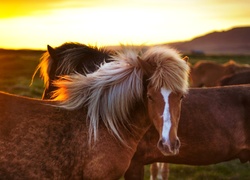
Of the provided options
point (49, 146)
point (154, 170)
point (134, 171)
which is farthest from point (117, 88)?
point (154, 170)

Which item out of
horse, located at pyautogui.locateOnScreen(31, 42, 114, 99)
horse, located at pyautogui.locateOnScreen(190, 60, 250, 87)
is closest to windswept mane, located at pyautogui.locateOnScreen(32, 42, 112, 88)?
horse, located at pyautogui.locateOnScreen(31, 42, 114, 99)

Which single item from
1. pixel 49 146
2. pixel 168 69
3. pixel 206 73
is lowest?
pixel 206 73

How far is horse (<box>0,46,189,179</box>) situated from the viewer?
13.9 feet

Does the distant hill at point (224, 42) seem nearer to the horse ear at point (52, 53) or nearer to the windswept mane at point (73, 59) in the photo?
the windswept mane at point (73, 59)

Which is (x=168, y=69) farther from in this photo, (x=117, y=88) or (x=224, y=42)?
(x=224, y=42)

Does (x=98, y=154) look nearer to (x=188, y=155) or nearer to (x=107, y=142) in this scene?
(x=107, y=142)

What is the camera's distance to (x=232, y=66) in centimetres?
1331

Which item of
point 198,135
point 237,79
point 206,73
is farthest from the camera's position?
point 206,73

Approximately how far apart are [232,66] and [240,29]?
7526 inches

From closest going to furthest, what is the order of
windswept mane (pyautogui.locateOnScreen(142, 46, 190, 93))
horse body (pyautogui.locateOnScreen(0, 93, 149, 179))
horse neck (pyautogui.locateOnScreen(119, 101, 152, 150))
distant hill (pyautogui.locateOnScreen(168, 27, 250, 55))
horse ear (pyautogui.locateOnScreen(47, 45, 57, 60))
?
horse body (pyautogui.locateOnScreen(0, 93, 149, 179)) → windswept mane (pyautogui.locateOnScreen(142, 46, 190, 93)) → horse neck (pyautogui.locateOnScreen(119, 101, 152, 150)) → horse ear (pyautogui.locateOnScreen(47, 45, 57, 60)) → distant hill (pyautogui.locateOnScreen(168, 27, 250, 55))

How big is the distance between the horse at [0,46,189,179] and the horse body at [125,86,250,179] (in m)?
1.19

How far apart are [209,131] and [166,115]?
2.02m

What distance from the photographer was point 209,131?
6121 millimetres

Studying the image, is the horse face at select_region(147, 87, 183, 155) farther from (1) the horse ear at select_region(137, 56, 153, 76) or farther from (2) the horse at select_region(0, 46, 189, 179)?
(1) the horse ear at select_region(137, 56, 153, 76)
